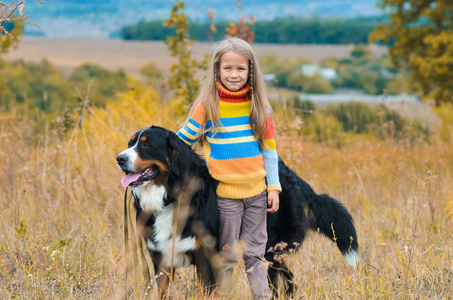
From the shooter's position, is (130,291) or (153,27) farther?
(153,27)

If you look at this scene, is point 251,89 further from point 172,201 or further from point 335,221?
point 335,221

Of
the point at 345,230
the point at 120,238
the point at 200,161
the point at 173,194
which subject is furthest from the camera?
the point at 120,238

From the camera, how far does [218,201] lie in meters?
2.94

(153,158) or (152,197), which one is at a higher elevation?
(153,158)

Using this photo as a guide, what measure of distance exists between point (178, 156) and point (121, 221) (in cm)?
180

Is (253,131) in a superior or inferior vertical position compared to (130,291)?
superior

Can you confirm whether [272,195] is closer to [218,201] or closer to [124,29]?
[218,201]

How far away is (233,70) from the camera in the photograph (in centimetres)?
289

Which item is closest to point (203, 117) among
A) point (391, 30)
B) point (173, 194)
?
point (173, 194)

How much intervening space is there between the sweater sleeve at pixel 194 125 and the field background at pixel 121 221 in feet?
2.75

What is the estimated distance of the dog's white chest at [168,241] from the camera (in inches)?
108

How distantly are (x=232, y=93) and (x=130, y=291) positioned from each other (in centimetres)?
143

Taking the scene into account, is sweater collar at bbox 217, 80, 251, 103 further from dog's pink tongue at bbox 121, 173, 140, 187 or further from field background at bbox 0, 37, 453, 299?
field background at bbox 0, 37, 453, 299

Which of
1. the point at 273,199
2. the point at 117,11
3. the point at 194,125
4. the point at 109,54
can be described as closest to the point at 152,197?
the point at 194,125
